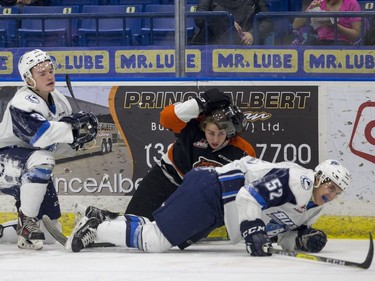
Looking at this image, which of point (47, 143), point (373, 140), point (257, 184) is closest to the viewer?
point (257, 184)

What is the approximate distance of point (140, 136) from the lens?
658 centimetres

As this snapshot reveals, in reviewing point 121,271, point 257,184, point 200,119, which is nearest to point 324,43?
point 200,119

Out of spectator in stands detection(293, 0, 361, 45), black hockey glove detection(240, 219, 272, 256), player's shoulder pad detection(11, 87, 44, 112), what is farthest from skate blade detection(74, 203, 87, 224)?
spectator in stands detection(293, 0, 361, 45)

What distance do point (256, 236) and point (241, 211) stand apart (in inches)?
5.3

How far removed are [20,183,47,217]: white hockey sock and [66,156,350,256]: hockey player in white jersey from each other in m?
0.31

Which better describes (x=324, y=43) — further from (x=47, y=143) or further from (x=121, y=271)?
(x=121, y=271)

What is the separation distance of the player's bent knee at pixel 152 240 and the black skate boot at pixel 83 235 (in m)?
0.25

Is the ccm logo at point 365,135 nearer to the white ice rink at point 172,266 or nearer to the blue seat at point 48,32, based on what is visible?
the white ice rink at point 172,266

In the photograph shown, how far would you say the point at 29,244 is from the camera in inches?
227

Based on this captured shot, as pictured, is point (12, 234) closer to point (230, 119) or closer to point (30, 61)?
point (30, 61)

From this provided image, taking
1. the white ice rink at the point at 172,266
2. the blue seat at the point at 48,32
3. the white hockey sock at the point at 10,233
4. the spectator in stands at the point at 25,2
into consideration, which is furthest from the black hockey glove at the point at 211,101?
the spectator in stands at the point at 25,2

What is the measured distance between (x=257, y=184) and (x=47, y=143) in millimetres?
1175

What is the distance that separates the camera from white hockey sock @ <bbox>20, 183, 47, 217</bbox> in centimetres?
576

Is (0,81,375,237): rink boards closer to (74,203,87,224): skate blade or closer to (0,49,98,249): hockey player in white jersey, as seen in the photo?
(0,49,98,249): hockey player in white jersey
